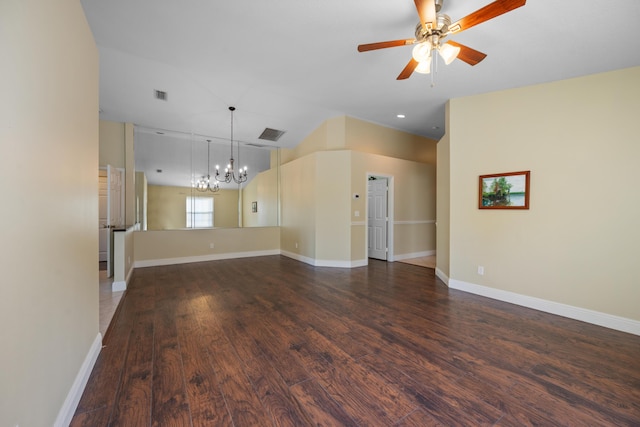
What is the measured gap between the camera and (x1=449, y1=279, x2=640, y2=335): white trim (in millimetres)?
2680

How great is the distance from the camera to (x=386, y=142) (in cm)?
606

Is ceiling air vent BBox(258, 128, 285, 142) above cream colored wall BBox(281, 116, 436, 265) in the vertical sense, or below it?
above

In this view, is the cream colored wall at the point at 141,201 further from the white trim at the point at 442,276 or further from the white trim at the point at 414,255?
the white trim at the point at 442,276

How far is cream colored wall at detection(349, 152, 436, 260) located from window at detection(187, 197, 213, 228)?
3.55 m

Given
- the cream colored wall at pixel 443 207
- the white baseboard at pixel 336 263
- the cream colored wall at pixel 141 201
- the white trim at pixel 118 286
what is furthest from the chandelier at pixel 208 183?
the cream colored wall at pixel 443 207

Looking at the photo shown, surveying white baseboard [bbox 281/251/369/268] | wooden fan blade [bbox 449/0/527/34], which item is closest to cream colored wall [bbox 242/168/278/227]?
white baseboard [bbox 281/251/369/268]

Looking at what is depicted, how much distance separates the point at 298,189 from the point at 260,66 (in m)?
3.13

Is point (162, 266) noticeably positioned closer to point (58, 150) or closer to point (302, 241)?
point (302, 241)

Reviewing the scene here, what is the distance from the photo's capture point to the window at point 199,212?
610 cm

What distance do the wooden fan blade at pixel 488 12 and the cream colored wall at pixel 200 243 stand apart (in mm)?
5913

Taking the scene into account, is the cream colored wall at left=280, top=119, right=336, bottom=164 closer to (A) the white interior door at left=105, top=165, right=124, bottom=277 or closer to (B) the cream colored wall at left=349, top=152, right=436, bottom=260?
(B) the cream colored wall at left=349, top=152, right=436, bottom=260

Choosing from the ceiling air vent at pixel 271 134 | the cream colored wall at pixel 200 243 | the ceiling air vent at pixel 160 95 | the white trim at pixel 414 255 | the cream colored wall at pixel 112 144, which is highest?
the ceiling air vent at pixel 160 95

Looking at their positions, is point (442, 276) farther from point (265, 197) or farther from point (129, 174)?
point (129, 174)

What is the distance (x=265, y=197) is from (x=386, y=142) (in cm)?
359
